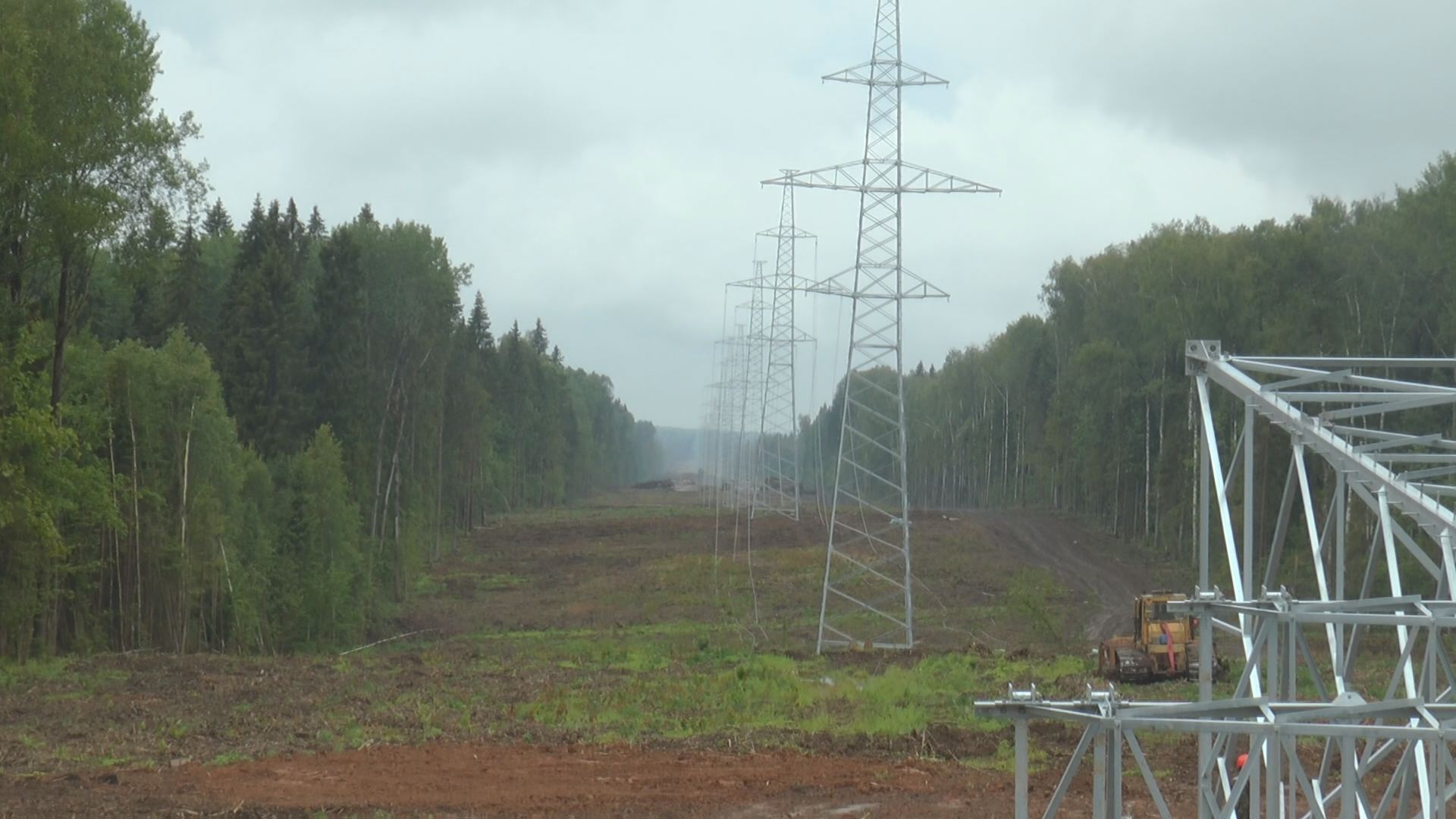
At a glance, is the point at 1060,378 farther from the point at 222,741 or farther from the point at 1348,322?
the point at 222,741

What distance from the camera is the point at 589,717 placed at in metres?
26.0

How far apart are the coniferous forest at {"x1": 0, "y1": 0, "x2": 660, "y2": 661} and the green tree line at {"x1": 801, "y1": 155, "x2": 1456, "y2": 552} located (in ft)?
51.9

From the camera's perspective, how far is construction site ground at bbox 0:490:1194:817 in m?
18.9

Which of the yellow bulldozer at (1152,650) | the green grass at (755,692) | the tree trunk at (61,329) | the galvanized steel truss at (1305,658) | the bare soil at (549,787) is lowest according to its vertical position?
the bare soil at (549,787)

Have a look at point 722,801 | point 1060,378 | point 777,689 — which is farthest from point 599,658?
point 1060,378

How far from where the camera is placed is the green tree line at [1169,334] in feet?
136

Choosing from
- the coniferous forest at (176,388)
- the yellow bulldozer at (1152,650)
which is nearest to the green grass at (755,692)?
the yellow bulldozer at (1152,650)

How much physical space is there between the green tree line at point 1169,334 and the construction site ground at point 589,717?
31.6 feet

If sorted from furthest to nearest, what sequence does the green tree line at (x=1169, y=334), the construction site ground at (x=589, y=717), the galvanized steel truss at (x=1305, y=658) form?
the green tree line at (x=1169, y=334) → the construction site ground at (x=589, y=717) → the galvanized steel truss at (x=1305, y=658)

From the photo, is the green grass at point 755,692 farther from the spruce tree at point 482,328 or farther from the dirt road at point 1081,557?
the spruce tree at point 482,328

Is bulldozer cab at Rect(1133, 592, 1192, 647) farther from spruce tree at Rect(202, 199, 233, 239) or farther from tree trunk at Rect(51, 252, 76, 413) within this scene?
spruce tree at Rect(202, 199, 233, 239)

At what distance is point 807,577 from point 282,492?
18.8 m

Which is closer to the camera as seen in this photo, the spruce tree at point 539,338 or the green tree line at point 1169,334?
the green tree line at point 1169,334

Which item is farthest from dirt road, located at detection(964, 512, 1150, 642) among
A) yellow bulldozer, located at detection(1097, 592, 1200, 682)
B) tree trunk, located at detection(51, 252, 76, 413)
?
tree trunk, located at detection(51, 252, 76, 413)
